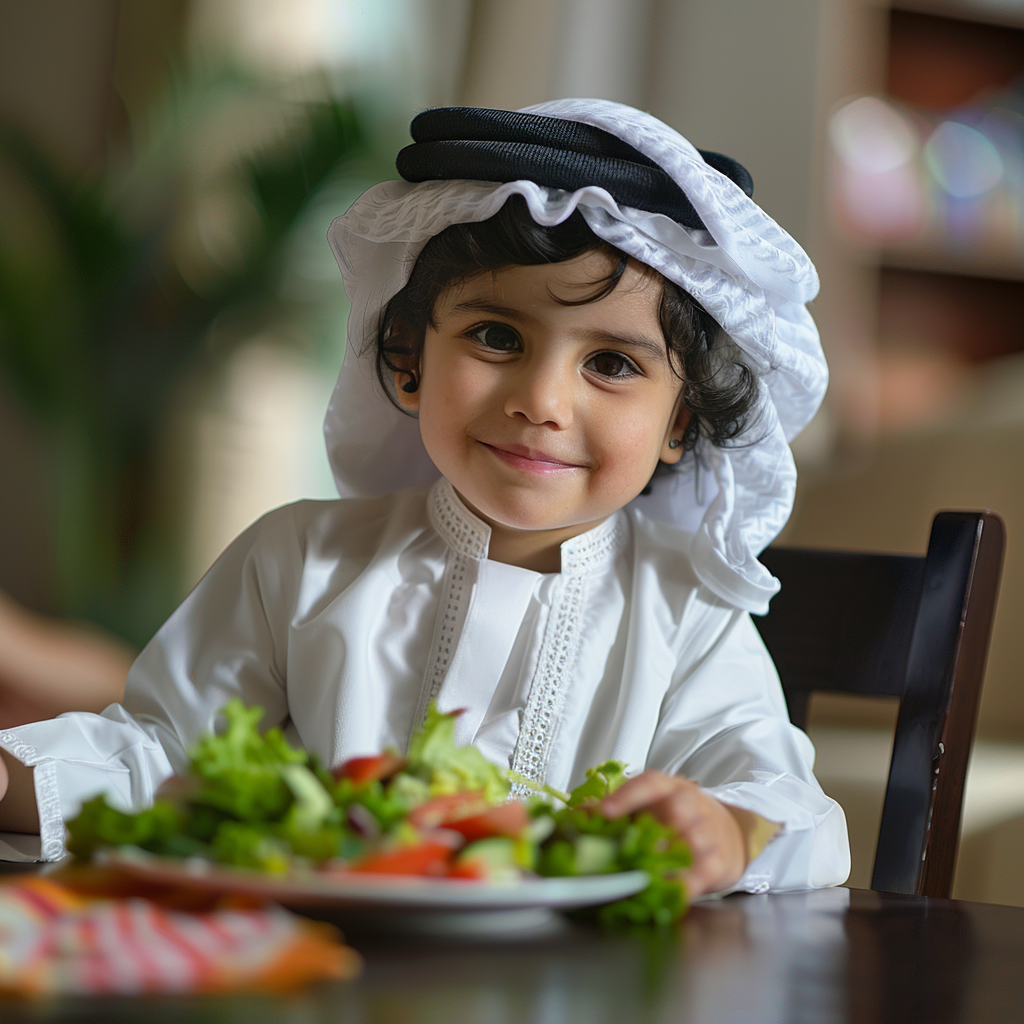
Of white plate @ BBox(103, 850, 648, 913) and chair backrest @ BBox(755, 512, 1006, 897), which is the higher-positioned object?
chair backrest @ BBox(755, 512, 1006, 897)

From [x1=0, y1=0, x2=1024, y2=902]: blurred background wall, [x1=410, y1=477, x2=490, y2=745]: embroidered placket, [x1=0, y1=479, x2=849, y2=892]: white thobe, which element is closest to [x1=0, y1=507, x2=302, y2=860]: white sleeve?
[x1=0, y1=479, x2=849, y2=892]: white thobe

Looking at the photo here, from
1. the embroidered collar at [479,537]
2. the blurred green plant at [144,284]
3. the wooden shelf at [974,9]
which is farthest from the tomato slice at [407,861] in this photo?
the wooden shelf at [974,9]

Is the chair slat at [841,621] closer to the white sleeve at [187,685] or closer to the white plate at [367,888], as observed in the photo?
the white sleeve at [187,685]

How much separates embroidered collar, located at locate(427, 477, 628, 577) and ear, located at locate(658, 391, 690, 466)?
0.24 feet

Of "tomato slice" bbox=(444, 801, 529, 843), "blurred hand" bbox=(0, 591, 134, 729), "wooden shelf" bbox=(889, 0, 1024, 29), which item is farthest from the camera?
"wooden shelf" bbox=(889, 0, 1024, 29)

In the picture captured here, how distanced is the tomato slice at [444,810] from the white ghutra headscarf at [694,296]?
1.37 feet

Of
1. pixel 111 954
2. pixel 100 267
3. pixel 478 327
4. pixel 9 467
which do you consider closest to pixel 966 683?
pixel 478 327

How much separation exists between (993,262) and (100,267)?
2020 mm

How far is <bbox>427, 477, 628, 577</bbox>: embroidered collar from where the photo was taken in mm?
916

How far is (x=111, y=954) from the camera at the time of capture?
354mm

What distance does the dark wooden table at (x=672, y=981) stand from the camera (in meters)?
0.35

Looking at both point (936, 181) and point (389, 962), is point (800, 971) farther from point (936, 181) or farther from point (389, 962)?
point (936, 181)

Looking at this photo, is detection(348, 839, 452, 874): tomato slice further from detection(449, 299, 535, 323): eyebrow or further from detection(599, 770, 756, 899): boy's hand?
detection(449, 299, 535, 323): eyebrow

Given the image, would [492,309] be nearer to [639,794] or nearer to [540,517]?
[540,517]
